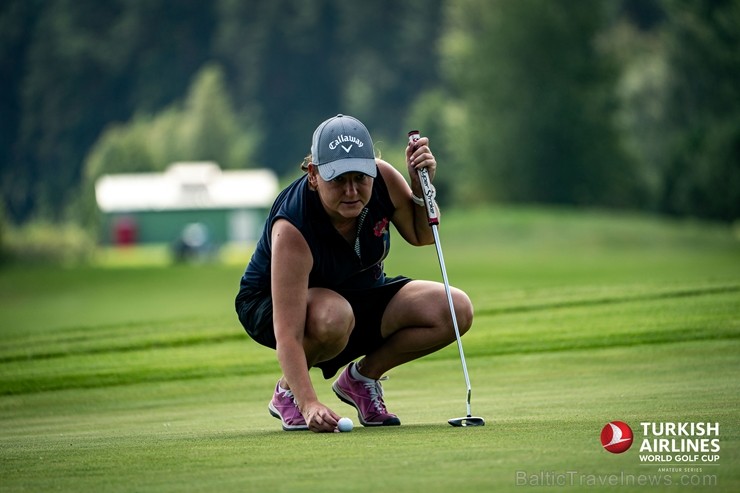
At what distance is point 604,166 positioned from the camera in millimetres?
52188

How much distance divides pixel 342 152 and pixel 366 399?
4.01 feet

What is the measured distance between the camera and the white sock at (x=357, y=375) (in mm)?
6191

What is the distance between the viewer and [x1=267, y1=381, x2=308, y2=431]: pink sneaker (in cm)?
586

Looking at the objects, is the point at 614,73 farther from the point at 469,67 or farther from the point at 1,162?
the point at 1,162

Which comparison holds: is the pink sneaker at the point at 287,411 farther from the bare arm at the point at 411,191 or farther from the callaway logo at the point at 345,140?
the callaway logo at the point at 345,140

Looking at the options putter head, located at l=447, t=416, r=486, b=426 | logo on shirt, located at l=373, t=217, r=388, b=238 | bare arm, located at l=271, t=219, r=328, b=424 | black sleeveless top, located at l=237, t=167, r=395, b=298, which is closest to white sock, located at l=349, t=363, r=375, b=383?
black sleeveless top, located at l=237, t=167, r=395, b=298

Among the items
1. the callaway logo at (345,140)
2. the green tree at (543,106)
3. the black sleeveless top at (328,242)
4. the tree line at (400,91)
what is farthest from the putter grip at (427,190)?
the green tree at (543,106)

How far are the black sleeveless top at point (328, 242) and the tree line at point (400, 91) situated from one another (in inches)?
1492

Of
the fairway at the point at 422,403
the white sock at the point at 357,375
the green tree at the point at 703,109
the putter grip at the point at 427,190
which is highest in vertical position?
the green tree at the point at 703,109

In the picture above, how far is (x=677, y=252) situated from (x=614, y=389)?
93.8 feet

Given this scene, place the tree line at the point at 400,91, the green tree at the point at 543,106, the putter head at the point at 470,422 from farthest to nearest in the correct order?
the green tree at the point at 543,106
the tree line at the point at 400,91
the putter head at the point at 470,422

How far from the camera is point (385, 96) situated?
245ft

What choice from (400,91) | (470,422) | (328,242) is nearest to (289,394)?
(328,242)

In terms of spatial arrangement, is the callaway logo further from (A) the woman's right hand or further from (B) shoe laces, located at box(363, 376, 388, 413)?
(B) shoe laces, located at box(363, 376, 388, 413)
